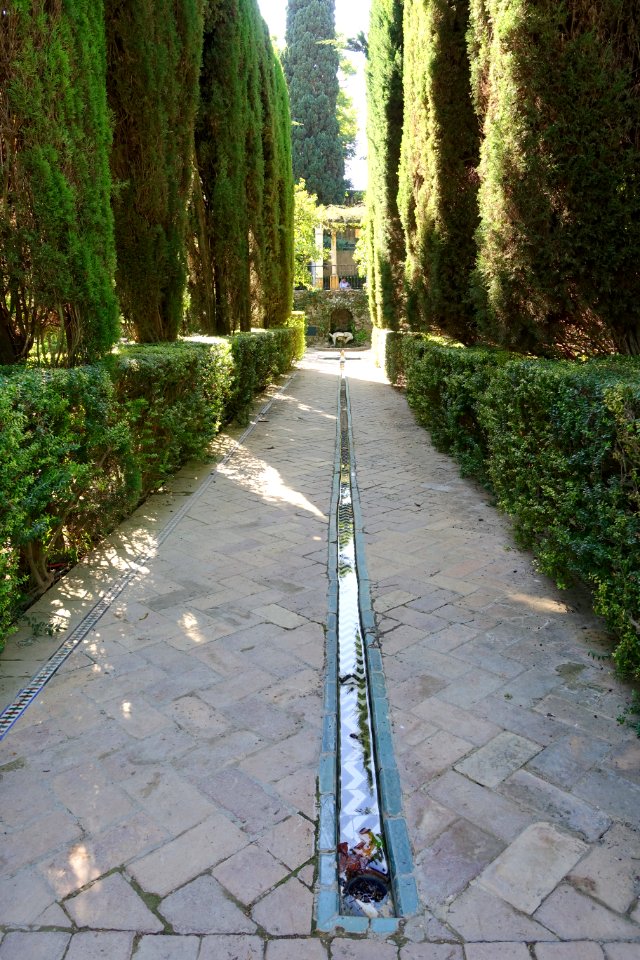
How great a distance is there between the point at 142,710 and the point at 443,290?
25.9 ft

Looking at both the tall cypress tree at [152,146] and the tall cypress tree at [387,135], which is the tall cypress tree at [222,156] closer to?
the tall cypress tree at [152,146]

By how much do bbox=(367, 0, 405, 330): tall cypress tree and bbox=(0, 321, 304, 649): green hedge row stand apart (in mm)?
8552

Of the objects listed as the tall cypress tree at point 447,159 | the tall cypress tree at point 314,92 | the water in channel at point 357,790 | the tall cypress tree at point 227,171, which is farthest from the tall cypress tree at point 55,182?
the tall cypress tree at point 314,92

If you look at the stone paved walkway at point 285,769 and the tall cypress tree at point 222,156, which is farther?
the tall cypress tree at point 222,156

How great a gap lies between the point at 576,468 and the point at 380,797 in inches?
80.7

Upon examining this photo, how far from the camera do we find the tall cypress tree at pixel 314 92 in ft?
123

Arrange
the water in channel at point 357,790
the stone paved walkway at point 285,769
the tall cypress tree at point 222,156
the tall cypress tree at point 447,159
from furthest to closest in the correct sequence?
the tall cypress tree at point 222,156 < the tall cypress tree at point 447,159 < the water in channel at point 357,790 < the stone paved walkway at point 285,769

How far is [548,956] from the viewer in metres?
1.68

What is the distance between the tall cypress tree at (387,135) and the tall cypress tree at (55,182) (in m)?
10.5

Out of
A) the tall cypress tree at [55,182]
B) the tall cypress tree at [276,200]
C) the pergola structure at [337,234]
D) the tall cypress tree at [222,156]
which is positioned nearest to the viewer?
the tall cypress tree at [55,182]

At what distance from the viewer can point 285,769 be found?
2426 millimetres

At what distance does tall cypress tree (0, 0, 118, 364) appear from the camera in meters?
4.11

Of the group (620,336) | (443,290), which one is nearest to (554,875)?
(620,336)

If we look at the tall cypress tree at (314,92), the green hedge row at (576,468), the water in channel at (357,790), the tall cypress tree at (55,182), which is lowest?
the water in channel at (357,790)
